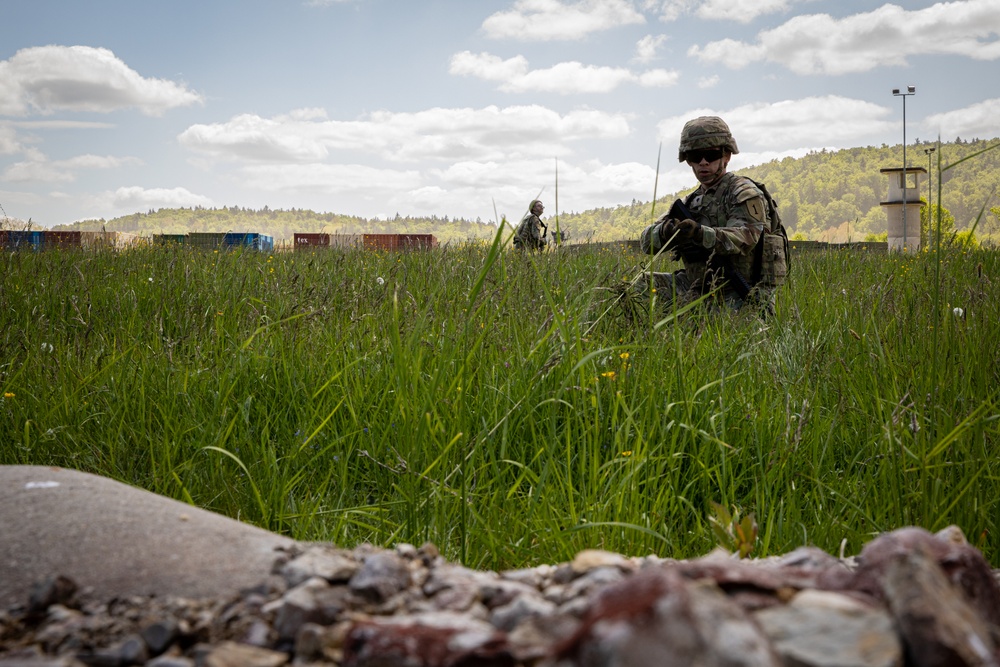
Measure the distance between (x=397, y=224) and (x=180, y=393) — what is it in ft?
623

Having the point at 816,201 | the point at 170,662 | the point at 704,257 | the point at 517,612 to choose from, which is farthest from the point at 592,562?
the point at 816,201

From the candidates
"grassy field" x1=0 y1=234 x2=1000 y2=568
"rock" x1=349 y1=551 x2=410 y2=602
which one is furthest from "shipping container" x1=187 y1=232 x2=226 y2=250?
"rock" x1=349 y1=551 x2=410 y2=602

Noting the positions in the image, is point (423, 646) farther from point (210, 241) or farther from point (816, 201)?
point (816, 201)

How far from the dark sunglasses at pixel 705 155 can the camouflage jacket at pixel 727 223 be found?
8.0 inches

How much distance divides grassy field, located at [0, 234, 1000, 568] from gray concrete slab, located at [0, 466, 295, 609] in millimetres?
540

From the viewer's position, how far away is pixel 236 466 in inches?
104

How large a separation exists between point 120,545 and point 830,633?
1150mm

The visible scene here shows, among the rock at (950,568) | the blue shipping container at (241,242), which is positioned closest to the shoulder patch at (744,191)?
the blue shipping container at (241,242)

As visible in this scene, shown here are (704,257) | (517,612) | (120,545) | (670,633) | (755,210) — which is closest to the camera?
(670,633)

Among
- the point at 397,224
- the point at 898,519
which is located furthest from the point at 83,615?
the point at 397,224

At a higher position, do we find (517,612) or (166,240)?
(166,240)

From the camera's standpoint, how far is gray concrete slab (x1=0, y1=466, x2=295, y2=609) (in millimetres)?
1215

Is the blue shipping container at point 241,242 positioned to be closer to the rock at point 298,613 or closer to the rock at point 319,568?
the rock at point 319,568

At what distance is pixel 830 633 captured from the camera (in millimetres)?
845
